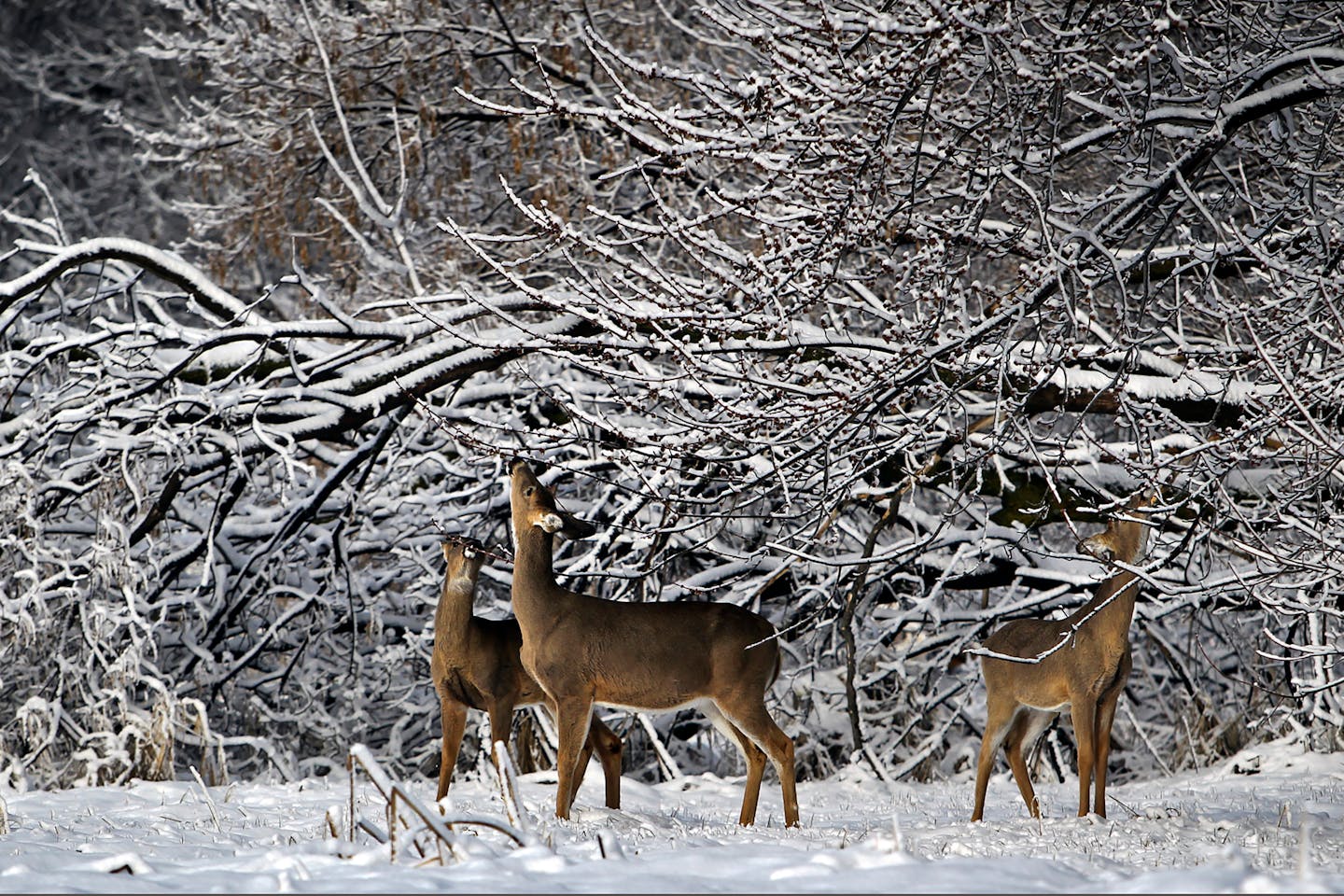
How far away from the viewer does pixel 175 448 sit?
967cm

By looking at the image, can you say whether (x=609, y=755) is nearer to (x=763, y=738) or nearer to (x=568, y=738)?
(x=568, y=738)

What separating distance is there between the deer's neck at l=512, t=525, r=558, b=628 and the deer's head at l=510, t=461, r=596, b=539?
6 cm

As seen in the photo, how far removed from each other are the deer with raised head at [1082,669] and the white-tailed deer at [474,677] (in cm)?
192

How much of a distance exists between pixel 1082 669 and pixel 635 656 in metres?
2.08

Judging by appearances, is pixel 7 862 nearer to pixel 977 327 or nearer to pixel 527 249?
pixel 977 327

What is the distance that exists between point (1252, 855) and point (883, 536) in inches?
292

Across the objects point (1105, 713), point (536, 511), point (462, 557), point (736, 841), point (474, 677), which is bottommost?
point (736, 841)

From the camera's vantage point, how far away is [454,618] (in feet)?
24.4

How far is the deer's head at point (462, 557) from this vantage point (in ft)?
24.9

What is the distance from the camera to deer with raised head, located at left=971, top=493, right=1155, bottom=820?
6.90 meters

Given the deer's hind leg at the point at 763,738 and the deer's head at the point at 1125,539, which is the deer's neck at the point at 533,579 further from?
the deer's head at the point at 1125,539

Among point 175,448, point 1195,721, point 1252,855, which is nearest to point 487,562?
point 175,448

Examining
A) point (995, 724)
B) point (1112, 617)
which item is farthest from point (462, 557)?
point (1112, 617)

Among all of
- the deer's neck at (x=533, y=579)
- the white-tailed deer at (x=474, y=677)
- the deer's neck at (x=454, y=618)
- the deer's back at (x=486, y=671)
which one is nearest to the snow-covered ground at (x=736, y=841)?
the white-tailed deer at (x=474, y=677)
